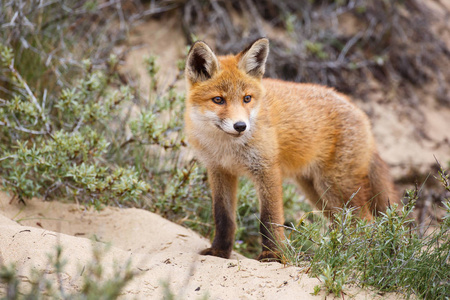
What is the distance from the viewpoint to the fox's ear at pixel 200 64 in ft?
10.9

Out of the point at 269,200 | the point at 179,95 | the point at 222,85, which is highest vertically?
the point at 222,85

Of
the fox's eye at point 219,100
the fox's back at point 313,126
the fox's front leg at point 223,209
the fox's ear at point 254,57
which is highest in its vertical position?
the fox's ear at point 254,57

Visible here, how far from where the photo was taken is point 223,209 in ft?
11.6

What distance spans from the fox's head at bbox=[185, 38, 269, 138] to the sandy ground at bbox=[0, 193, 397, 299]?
95 centimetres

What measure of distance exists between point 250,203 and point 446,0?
6336mm

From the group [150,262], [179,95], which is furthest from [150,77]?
[150,262]

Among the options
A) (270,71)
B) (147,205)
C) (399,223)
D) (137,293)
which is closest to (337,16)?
(270,71)

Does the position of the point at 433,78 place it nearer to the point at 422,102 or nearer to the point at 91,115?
the point at 422,102

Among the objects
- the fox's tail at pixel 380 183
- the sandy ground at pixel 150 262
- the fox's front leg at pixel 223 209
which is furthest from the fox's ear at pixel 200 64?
the fox's tail at pixel 380 183

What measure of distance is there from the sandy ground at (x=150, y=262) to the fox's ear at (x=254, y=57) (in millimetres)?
1451

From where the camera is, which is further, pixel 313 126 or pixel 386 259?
pixel 313 126

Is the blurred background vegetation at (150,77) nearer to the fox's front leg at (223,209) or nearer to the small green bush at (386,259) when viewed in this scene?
the fox's front leg at (223,209)

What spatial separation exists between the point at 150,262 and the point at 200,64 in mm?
1554

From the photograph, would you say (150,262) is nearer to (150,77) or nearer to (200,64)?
(200,64)
